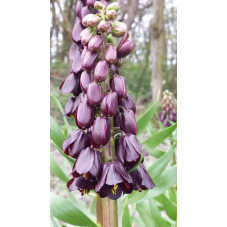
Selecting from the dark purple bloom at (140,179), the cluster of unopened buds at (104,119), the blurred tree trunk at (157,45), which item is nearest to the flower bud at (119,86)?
the cluster of unopened buds at (104,119)

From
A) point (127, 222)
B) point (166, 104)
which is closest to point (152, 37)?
point (166, 104)

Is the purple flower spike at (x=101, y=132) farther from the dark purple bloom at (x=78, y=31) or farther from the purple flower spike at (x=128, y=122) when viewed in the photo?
the dark purple bloom at (x=78, y=31)

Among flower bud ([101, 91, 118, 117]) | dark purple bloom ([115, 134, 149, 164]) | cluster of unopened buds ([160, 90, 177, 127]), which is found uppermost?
flower bud ([101, 91, 118, 117])

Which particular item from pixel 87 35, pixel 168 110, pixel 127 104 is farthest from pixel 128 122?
pixel 168 110

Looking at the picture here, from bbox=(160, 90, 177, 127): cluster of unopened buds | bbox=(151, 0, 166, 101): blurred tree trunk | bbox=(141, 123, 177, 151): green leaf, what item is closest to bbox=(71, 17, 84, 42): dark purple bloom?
bbox=(141, 123, 177, 151): green leaf

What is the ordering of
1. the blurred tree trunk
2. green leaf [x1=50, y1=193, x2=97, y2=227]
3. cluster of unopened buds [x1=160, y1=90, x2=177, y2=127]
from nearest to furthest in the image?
green leaf [x1=50, y1=193, x2=97, y2=227] < cluster of unopened buds [x1=160, y1=90, x2=177, y2=127] < the blurred tree trunk

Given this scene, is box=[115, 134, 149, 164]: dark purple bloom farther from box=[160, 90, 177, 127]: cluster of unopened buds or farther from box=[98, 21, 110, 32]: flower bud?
box=[160, 90, 177, 127]: cluster of unopened buds
